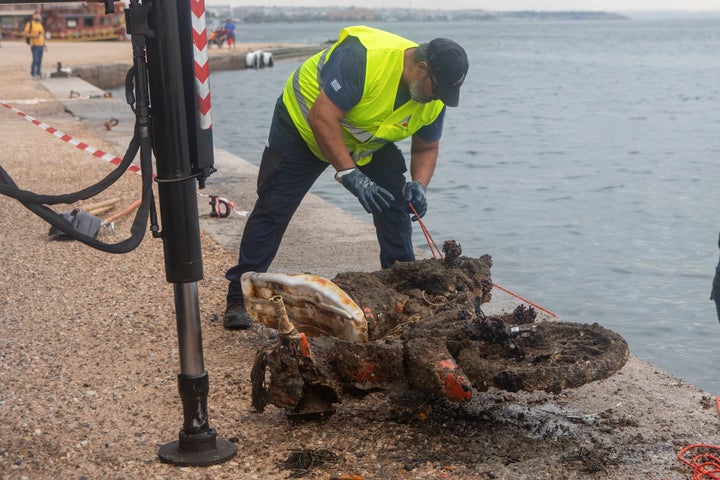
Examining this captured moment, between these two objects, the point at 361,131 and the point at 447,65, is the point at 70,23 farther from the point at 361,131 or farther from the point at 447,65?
the point at 447,65

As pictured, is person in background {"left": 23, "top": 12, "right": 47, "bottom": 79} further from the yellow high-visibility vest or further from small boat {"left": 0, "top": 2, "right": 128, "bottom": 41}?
small boat {"left": 0, "top": 2, "right": 128, "bottom": 41}

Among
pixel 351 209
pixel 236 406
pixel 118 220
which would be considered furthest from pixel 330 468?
pixel 351 209

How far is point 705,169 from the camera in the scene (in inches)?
694

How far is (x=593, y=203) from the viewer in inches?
563

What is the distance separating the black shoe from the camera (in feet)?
17.7

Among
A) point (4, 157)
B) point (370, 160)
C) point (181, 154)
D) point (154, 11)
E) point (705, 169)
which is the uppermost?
point (154, 11)

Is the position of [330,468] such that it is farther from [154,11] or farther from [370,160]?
[370,160]

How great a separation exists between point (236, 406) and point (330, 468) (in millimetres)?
807

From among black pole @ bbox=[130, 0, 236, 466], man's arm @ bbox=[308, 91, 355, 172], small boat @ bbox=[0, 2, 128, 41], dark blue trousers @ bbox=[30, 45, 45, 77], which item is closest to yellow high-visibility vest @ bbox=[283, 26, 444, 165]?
man's arm @ bbox=[308, 91, 355, 172]

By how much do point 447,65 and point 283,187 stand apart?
3.93 feet

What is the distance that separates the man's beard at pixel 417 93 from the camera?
493 centimetres

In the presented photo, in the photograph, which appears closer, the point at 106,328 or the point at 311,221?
the point at 106,328

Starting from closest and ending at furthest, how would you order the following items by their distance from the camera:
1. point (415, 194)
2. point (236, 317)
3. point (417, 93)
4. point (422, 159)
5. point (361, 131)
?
point (417, 93) → point (361, 131) → point (415, 194) → point (236, 317) → point (422, 159)

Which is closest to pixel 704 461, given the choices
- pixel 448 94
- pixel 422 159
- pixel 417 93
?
pixel 448 94
